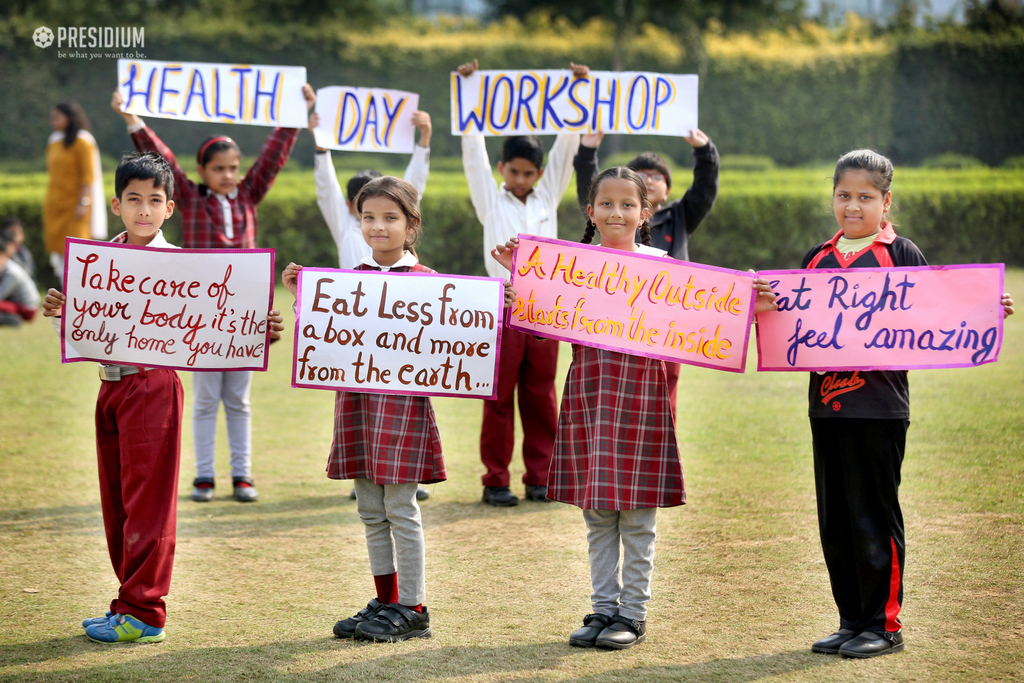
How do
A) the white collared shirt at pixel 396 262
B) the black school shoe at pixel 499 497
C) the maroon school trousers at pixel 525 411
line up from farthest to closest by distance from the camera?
the maroon school trousers at pixel 525 411 < the black school shoe at pixel 499 497 < the white collared shirt at pixel 396 262

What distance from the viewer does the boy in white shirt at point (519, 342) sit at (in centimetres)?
529

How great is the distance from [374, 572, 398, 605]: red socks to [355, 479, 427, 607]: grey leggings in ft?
0.06

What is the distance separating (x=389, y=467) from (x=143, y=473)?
0.84 meters

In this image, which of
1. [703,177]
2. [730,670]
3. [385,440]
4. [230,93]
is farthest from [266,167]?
[730,670]

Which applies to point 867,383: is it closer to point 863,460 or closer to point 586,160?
point 863,460

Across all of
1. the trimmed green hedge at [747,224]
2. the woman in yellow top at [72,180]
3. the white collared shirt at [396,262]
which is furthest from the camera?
the trimmed green hedge at [747,224]

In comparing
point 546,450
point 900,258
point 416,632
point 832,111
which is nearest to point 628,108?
point 546,450

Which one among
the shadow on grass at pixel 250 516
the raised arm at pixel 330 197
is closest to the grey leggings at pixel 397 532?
the shadow on grass at pixel 250 516

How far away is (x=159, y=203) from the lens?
363cm

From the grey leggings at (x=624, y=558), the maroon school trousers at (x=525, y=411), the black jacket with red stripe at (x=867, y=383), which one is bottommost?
the grey leggings at (x=624, y=558)

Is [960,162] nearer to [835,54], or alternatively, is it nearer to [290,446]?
[835,54]

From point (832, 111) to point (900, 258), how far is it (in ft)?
65.8

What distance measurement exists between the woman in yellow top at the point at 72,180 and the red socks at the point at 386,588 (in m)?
7.86

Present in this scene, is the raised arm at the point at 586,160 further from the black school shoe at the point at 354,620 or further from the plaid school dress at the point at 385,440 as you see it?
the black school shoe at the point at 354,620
